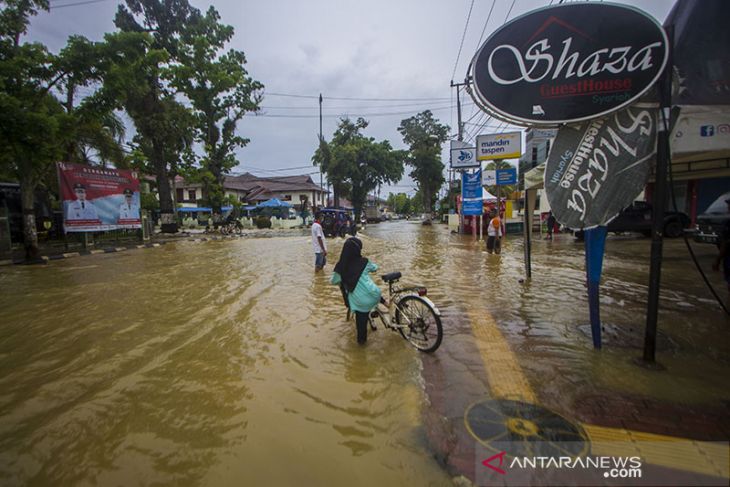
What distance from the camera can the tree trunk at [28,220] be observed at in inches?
464

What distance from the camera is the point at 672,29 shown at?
3137 millimetres

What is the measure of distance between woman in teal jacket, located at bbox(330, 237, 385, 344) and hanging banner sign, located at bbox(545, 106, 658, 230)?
2284 millimetres

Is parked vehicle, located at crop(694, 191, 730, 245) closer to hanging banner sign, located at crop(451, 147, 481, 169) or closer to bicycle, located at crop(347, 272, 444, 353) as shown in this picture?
bicycle, located at crop(347, 272, 444, 353)

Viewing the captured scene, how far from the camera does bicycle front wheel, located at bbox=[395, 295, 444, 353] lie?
13.0ft

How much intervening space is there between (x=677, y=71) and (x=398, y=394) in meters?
4.31

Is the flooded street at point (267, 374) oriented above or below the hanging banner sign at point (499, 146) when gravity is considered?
below

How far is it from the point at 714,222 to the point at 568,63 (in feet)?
22.4

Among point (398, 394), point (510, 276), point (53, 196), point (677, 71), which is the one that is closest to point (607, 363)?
point (398, 394)

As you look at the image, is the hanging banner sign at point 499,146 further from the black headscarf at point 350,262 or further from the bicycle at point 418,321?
the black headscarf at point 350,262

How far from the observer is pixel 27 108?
10469 mm

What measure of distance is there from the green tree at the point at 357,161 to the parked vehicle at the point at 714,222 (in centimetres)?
3335

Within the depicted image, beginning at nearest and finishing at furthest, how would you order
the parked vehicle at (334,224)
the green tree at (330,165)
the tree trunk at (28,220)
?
the tree trunk at (28,220)
the parked vehicle at (334,224)
the green tree at (330,165)

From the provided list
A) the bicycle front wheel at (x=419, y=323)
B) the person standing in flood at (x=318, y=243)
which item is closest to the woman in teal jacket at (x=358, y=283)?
the bicycle front wheel at (x=419, y=323)

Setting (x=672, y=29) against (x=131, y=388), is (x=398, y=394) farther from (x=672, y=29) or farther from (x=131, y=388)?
(x=672, y=29)
